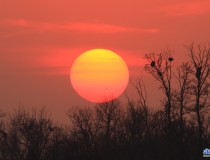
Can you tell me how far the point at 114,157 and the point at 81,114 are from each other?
83.6 feet

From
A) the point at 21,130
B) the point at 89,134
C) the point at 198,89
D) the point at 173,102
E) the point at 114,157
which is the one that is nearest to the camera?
the point at 198,89

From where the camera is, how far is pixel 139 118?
254 feet

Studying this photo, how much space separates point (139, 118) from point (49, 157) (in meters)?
11.4

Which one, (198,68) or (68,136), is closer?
(198,68)

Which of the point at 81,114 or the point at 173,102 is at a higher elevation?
the point at 81,114

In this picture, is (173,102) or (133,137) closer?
(173,102)

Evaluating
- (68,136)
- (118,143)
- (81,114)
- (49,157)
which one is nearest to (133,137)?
(118,143)

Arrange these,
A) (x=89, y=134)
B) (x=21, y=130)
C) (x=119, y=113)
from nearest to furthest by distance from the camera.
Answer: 1. (x=21, y=130)
2. (x=89, y=134)
3. (x=119, y=113)

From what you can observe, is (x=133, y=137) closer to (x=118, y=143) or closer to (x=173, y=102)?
(x=118, y=143)

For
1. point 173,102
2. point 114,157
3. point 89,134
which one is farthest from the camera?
point 89,134

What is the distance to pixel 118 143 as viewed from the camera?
76.3 metres

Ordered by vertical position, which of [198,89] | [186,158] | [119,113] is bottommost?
[186,158]

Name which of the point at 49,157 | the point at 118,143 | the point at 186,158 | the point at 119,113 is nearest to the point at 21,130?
the point at 49,157

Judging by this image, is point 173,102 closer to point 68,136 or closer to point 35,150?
point 35,150
